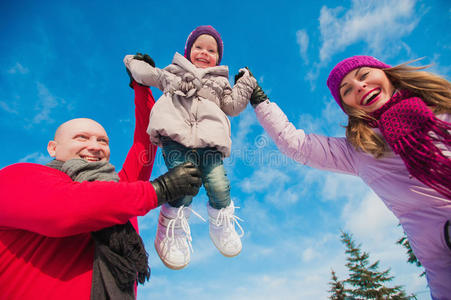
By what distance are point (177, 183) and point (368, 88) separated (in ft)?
7.94

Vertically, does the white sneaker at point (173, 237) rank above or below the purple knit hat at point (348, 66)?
below

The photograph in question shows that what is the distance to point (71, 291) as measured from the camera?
1.51 m

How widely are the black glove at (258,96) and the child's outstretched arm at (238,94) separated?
160 mm

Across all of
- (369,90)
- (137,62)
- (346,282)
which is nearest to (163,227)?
(137,62)

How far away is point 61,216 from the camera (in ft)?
4.70

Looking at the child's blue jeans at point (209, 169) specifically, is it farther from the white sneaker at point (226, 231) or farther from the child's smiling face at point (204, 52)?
the child's smiling face at point (204, 52)

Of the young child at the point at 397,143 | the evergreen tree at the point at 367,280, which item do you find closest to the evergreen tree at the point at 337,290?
the evergreen tree at the point at 367,280

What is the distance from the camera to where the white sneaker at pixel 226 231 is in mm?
2383

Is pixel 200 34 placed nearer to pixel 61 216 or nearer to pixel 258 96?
pixel 258 96

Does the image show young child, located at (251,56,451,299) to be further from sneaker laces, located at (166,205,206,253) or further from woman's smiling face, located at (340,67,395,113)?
sneaker laces, located at (166,205,206,253)

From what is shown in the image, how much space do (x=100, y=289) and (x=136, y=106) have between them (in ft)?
6.67

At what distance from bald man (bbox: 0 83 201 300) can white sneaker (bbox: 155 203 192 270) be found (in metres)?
0.59

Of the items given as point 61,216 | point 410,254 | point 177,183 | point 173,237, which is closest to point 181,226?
point 173,237

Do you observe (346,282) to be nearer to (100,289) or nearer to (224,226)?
(224,226)
